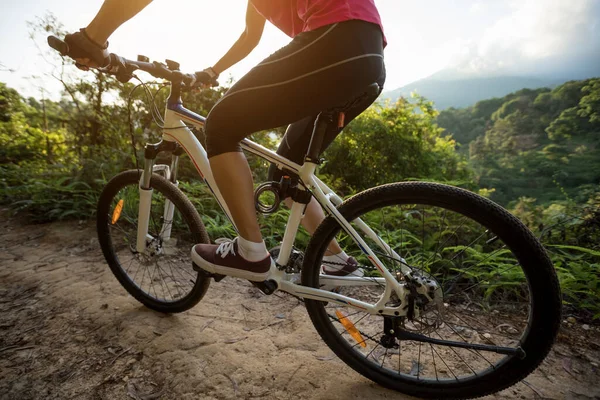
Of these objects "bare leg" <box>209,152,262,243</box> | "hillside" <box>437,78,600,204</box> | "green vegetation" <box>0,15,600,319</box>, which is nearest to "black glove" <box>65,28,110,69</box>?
"green vegetation" <box>0,15,600,319</box>

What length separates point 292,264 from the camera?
5.64 feet

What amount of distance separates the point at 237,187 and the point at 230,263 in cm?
44

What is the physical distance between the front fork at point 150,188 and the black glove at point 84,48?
0.60 meters

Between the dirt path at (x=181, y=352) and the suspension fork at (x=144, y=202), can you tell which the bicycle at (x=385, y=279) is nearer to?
the suspension fork at (x=144, y=202)

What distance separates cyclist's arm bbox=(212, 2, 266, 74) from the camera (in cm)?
192

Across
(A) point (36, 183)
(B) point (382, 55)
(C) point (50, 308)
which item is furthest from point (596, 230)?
(A) point (36, 183)

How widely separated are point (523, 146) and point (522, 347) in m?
38.9

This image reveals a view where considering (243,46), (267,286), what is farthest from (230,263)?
(243,46)

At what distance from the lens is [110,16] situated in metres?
1.38

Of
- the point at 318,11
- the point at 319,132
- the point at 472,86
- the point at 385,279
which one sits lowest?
the point at 385,279

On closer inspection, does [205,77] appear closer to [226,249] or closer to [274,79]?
[274,79]


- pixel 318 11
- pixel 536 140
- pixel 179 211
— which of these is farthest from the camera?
pixel 536 140

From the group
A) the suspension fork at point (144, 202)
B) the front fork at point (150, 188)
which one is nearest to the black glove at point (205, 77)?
the front fork at point (150, 188)

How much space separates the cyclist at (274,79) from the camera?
1241 mm
